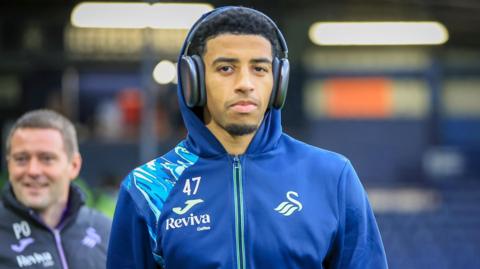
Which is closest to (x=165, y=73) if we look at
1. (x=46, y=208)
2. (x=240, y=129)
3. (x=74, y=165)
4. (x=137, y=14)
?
(x=137, y=14)

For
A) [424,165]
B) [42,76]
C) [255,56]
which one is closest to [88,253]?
[255,56]

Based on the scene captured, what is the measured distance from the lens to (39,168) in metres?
4.31

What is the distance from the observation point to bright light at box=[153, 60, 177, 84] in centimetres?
1412

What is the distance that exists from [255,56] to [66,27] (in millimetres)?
12430

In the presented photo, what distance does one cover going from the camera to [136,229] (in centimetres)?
278

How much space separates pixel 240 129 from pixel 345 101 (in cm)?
1639

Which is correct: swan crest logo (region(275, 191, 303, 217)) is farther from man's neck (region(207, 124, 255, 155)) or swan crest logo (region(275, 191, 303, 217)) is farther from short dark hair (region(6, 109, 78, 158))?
short dark hair (region(6, 109, 78, 158))

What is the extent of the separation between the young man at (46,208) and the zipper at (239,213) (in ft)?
5.25

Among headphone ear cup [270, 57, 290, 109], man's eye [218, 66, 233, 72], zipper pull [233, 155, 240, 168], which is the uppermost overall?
man's eye [218, 66, 233, 72]

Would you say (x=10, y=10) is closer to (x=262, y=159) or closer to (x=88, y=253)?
(x=88, y=253)

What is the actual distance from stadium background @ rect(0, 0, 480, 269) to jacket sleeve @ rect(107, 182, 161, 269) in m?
6.34

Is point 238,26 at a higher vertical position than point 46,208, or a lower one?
higher

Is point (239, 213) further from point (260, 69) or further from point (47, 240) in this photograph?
point (47, 240)

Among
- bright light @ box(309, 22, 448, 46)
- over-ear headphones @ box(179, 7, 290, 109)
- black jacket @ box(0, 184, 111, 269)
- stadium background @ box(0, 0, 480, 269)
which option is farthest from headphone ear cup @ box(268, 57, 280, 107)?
bright light @ box(309, 22, 448, 46)
